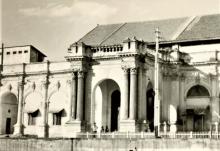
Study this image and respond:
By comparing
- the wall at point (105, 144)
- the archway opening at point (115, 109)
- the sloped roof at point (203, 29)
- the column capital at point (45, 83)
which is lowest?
the wall at point (105, 144)

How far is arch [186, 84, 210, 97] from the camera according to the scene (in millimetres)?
47719

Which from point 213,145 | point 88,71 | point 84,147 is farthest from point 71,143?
point 213,145

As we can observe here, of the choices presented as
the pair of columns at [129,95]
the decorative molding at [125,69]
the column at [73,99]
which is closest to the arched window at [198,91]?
the pair of columns at [129,95]

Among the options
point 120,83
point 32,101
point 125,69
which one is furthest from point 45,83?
point 125,69

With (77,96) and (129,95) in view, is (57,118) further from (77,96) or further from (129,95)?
(129,95)

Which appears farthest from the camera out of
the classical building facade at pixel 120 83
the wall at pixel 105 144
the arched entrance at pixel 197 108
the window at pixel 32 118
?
the window at pixel 32 118

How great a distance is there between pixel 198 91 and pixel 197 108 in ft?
5.49

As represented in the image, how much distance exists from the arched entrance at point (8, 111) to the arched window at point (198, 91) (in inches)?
753

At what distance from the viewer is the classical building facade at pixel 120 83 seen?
41.7m

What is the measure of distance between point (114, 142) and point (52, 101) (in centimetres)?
1671

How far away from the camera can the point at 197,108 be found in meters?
47.5

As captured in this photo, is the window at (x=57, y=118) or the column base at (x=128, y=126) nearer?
the column base at (x=128, y=126)

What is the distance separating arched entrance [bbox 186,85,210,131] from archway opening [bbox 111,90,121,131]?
21.4 ft

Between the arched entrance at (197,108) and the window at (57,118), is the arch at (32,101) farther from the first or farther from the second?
the arched entrance at (197,108)
